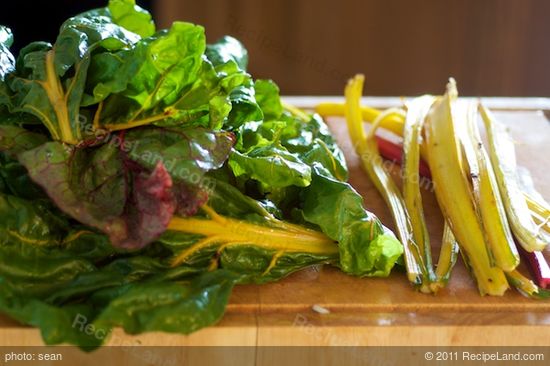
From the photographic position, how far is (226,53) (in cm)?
211

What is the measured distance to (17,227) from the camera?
1573 mm

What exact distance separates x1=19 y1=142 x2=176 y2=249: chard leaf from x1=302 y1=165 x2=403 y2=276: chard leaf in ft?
1.09

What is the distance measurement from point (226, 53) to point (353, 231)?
66cm

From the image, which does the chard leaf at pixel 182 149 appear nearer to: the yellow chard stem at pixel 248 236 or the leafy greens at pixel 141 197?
the leafy greens at pixel 141 197

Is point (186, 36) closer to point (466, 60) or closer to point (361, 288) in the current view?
point (361, 288)

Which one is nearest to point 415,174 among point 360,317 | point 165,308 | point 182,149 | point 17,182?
point 360,317

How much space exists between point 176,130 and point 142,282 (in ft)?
0.92

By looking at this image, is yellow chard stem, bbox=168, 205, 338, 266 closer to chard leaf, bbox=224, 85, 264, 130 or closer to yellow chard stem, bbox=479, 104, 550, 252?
chard leaf, bbox=224, 85, 264, 130

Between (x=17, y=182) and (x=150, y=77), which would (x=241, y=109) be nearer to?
(x=150, y=77)

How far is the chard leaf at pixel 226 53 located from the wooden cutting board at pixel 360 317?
0.59m

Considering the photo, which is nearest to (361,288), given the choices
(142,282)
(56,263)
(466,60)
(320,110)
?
(142,282)

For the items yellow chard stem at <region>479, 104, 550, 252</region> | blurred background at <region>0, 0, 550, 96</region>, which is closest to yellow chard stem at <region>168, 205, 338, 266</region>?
yellow chard stem at <region>479, 104, 550, 252</region>

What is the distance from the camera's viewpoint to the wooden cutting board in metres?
1.56

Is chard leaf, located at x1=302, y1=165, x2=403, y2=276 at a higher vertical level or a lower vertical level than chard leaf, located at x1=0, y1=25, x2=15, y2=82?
lower
